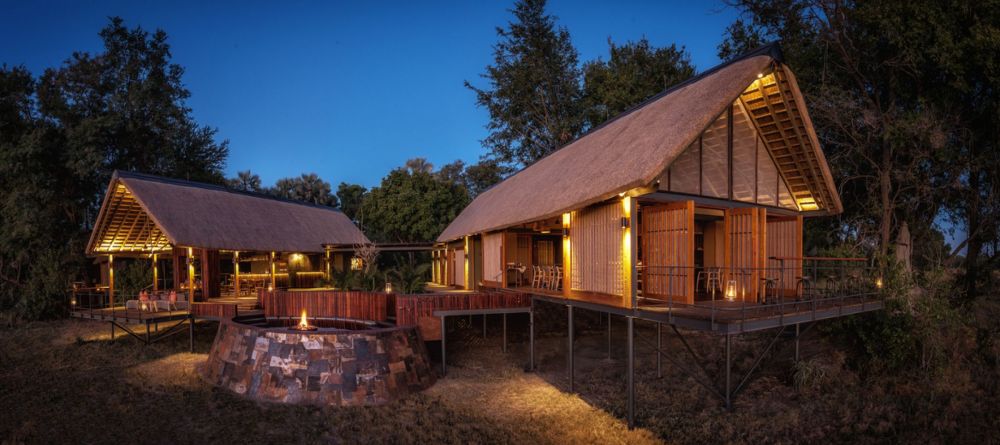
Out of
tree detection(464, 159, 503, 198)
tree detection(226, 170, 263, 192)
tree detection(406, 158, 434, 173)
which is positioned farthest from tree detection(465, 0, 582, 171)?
tree detection(226, 170, 263, 192)

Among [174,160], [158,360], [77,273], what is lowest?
[158,360]

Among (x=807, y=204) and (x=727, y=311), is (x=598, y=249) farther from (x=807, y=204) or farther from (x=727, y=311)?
(x=807, y=204)

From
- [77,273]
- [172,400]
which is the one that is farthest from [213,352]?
[77,273]

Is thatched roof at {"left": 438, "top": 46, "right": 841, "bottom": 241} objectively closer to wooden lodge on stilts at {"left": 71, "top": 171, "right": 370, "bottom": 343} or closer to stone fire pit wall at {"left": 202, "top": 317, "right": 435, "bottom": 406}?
stone fire pit wall at {"left": 202, "top": 317, "right": 435, "bottom": 406}

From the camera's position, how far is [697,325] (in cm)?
859

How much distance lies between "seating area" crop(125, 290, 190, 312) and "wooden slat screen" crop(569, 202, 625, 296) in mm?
13962

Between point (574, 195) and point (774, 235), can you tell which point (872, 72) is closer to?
point (774, 235)

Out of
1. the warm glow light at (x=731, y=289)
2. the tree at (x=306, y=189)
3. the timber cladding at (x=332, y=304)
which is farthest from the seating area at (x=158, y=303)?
the tree at (x=306, y=189)

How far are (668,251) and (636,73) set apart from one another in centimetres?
1999

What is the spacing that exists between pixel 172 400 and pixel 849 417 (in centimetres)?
1446

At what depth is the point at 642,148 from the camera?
34.8 ft

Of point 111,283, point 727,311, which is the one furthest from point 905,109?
point 111,283

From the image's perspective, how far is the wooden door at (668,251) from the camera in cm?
1023

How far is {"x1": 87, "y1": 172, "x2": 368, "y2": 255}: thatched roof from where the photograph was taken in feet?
60.4
